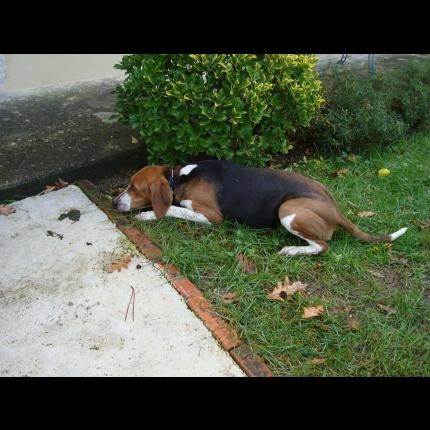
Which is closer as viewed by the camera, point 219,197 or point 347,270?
point 347,270

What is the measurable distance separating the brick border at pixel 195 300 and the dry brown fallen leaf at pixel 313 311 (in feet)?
2.01

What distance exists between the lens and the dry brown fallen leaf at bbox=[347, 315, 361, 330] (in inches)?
138

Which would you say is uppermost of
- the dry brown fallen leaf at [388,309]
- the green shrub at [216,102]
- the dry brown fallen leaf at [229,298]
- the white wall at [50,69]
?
the green shrub at [216,102]

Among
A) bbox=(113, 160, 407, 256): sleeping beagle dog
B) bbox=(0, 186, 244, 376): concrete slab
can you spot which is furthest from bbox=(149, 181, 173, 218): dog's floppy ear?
bbox=(0, 186, 244, 376): concrete slab

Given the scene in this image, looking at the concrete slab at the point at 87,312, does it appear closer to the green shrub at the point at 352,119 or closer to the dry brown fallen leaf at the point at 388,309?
the dry brown fallen leaf at the point at 388,309

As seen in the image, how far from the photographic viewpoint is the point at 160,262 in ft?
13.0

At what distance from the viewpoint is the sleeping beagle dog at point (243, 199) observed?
4211 millimetres

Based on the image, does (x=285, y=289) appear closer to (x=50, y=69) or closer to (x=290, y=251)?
(x=290, y=251)

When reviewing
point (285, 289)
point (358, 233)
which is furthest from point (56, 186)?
point (358, 233)

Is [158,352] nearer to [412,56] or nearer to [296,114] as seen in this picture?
[296,114]

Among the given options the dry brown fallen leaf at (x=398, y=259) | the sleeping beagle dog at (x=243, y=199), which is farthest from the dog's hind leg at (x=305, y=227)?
the dry brown fallen leaf at (x=398, y=259)

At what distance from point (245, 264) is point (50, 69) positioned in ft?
16.9
